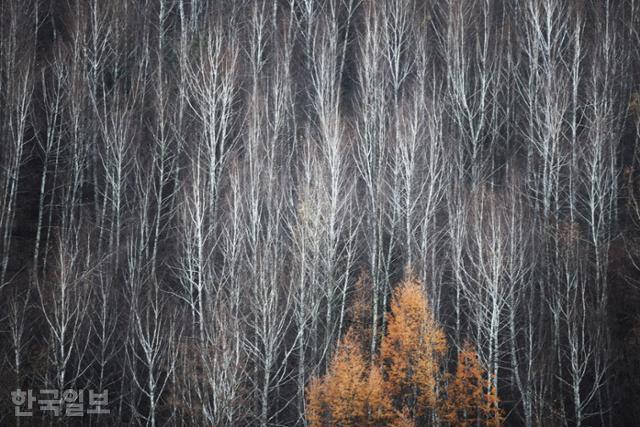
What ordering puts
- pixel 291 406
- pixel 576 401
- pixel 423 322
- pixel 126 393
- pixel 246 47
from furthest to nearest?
pixel 246 47
pixel 291 406
pixel 423 322
pixel 126 393
pixel 576 401

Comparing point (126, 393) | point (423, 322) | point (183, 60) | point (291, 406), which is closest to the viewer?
point (126, 393)

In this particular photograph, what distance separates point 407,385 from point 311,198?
6.29 metres

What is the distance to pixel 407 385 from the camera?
13.9m

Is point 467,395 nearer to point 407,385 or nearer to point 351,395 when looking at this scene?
point 407,385

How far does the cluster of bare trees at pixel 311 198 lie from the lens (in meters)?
13.1

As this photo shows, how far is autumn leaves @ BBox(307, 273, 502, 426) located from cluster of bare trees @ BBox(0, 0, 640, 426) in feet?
2.55

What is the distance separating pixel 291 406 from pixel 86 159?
1246 centimetres

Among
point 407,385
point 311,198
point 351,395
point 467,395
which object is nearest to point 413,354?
point 407,385

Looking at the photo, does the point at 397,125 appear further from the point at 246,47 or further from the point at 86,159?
the point at 86,159

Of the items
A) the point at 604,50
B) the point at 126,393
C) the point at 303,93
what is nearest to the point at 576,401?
the point at 126,393

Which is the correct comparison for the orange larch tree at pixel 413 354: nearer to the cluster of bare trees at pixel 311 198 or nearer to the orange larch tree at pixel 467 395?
the orange larch tree at pixel 467 395

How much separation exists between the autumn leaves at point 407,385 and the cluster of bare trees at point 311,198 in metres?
0.78

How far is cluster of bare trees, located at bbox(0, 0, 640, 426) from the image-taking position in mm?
13070

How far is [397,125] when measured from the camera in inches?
691
